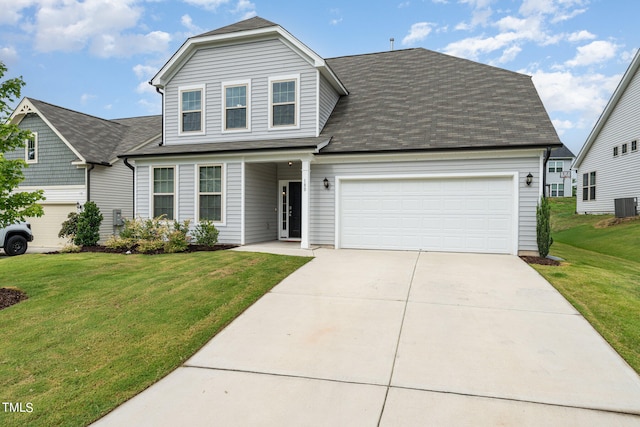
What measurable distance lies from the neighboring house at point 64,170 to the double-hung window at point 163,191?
5447mm

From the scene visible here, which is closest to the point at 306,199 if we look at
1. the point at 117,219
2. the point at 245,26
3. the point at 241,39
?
the point at 241,39

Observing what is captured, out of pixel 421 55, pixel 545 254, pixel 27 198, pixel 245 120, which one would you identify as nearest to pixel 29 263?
pixel 27 198

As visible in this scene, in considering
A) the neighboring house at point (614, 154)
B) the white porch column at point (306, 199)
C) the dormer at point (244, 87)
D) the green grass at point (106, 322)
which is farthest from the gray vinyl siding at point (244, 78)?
the neighboring house at point (614, 154)

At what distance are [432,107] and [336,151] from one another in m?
3.95

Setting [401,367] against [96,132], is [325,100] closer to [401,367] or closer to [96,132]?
[401,367]

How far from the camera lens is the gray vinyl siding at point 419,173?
9.55 metres

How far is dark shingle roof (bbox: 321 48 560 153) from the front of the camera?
10133mm

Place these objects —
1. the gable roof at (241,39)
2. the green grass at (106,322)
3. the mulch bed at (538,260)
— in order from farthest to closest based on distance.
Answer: the gable roof at (241,39) < the mulch bed at (538,260) < the green grass at (106,322)

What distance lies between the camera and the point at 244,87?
39.6 feet

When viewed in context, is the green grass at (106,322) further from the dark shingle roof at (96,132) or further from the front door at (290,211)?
the dark shingle roof at (96,132)

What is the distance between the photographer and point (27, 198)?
259 inches

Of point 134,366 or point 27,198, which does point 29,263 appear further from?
point 134,366

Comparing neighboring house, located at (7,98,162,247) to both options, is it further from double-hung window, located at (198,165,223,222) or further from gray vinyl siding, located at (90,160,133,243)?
double-hung window, located at (198,165,223,222)

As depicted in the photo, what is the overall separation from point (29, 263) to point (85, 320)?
554cm
